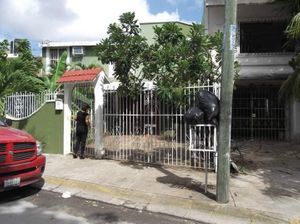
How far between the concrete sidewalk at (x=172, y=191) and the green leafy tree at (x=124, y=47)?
2.50 metres

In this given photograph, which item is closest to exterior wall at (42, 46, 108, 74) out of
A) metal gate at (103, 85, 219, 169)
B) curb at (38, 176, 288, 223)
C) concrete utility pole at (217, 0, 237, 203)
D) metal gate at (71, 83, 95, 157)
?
metal gate at (71, 83, 95, 157)

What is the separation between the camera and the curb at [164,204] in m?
7.15

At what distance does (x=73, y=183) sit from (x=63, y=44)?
23.3m

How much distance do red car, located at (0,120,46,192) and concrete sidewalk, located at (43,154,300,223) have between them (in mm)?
980

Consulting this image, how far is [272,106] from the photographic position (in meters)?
17.5

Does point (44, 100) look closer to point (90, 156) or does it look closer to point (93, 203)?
point (90, 156)

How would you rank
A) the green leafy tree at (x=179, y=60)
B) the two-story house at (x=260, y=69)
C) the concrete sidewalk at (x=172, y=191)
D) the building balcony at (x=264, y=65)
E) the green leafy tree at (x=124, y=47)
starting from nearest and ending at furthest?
the concrete sidewalk at (x=172, y=191), the green leafy tree at (x=179, y=60), the green leafy tree at (x=124, y=47), the building balcony at (x=264, y=65), the two-story house at (x=260, y=69)

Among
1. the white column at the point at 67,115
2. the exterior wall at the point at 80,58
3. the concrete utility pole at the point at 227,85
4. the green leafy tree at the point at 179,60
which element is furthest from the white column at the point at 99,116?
the exterior wall at the point at 80,58

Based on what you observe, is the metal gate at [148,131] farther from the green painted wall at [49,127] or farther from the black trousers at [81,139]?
the green painted wall at [49,127]

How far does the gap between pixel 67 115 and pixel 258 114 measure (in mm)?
8318

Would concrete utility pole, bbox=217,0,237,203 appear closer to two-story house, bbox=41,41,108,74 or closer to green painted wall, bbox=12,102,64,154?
green painted wall, bbox=12,102,64,154

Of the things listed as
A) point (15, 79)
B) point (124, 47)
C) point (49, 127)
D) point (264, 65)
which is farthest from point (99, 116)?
point (264, 65)

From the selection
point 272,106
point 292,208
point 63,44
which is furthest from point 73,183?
point 63,44

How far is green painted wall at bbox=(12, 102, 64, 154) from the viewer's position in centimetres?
1315
